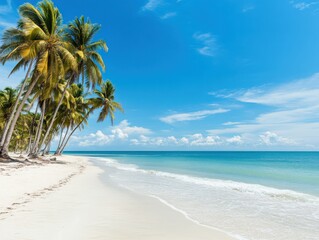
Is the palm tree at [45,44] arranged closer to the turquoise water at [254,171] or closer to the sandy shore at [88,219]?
the sandy shore at [88,219]

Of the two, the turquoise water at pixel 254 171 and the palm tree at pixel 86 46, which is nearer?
the turquoise water at pixel 254 171

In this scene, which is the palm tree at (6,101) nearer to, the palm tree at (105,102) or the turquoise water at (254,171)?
the palm tree at (105,102)

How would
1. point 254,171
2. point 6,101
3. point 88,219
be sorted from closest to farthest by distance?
point 88,219 < point 254,171 < point 6,101

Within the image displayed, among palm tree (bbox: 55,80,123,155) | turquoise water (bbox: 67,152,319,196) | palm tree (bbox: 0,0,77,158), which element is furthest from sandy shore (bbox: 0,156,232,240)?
palm tree (bbox: 55,80,123,155)

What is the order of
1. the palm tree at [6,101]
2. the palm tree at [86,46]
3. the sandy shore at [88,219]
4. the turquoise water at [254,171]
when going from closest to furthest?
1. the sandy shore at [88,219]
2. the turquoise water at [254,171]
3. the palm tree at [86,46]
4. the palm tree at [6,101]

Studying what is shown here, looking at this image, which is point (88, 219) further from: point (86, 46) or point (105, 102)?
point (105, 102)

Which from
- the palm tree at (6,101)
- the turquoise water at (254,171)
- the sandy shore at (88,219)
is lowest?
the sandy shore at (88,219)

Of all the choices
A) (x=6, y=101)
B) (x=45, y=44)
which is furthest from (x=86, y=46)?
(x=6, y=101)

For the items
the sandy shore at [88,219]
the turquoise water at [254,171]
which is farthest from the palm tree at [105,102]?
the sandy shore at [88,219]

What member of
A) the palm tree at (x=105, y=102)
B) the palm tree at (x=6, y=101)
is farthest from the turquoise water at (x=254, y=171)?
the palm tree at (x=6, y=101)

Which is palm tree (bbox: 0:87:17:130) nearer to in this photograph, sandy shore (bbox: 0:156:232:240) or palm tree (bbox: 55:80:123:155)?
palm tree (bbox: 55:80:123:155)

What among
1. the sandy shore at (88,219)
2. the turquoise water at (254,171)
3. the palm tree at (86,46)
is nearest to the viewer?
the sandy shore at (88,219)

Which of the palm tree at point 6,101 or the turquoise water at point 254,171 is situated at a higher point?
the palm tree at point 6,101

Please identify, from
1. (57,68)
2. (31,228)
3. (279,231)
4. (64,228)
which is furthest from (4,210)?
(57,68)
